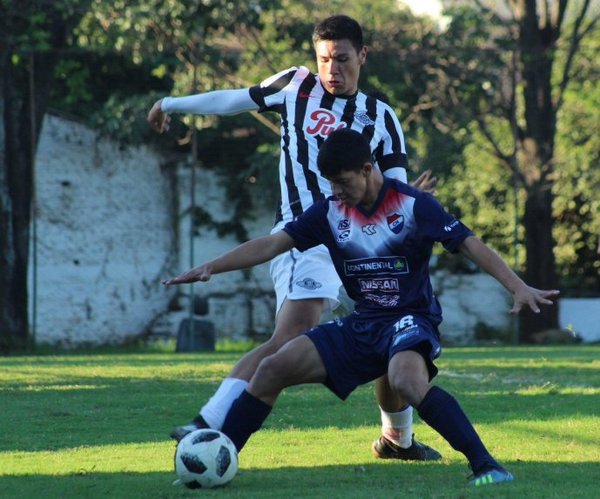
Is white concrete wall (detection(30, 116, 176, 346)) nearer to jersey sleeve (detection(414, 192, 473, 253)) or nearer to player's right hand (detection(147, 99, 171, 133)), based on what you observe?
player's right hand (detection(147, 99, 171, 133))

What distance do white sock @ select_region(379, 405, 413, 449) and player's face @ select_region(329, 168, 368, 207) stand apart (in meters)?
1.18

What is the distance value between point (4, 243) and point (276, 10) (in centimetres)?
652

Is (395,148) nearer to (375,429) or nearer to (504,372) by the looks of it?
(375,429)

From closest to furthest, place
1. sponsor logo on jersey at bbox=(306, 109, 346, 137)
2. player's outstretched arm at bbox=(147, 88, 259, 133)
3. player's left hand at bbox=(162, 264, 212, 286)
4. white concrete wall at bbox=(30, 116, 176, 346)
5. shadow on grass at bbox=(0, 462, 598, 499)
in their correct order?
shadow on grass at bbox=(0, 462, 598, 499) < player's left hand at bbox=(162, 264, 212, 286) < sponsor logo on jersey at bbox=(306, 109, 346, 137) < player's outstretched arm at bbox=(147, 88, 259, 133) < white concrete wall at bbox=(30, 116, 176, 346)

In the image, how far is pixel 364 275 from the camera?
5.59 meters

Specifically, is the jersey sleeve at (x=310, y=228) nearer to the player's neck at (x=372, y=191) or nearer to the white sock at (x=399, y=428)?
the player's neck at (x=372, y=191)

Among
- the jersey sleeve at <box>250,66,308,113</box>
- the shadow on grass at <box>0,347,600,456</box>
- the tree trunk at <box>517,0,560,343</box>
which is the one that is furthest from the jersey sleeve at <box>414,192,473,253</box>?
the tree trunk at <box>517,0,560,343</box>

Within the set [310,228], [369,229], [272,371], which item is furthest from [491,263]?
[272,371]

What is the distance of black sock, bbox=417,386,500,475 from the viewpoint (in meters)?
5.14

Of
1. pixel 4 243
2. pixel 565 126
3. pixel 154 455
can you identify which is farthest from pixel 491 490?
pixel 565 126

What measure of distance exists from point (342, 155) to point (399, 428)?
1475mm

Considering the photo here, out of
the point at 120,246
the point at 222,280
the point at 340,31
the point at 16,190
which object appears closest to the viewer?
the point at 340,31

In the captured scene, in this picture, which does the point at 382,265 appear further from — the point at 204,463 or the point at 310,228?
the point at 204,463

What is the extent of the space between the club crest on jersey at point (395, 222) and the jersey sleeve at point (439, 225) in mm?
72
